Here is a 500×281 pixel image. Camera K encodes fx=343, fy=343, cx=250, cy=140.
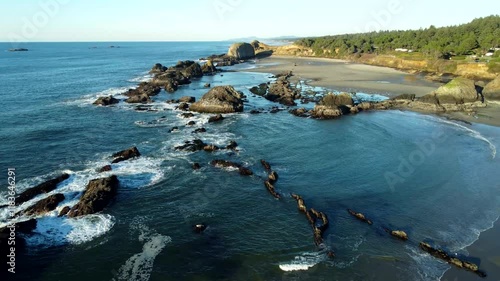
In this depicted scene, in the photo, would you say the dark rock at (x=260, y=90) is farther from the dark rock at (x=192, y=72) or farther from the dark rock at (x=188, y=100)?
the dark rock at (x=192, y=72)

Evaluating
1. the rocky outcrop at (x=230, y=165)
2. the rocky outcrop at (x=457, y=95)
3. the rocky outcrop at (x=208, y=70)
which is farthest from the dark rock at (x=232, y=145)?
the rocky outcrop at (x=208, y=70)

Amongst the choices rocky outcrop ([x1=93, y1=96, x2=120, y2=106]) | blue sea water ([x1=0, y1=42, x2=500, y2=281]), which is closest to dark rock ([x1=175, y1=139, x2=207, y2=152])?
blue sea water ([x1=0, y1=42, x2=500, y2=281])

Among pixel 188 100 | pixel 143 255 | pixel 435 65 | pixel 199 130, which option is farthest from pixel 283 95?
pixel 435 65

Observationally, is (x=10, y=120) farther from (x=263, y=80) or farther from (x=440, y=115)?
(x=440, y=115)

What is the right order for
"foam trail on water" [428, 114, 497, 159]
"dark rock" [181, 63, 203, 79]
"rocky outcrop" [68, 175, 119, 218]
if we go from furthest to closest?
"dark rock" [181, 63, 203, 79] < "foam trail on water" [428, 114, 497, 159] < "rocky outcrop" [68, 175, 119, 218]

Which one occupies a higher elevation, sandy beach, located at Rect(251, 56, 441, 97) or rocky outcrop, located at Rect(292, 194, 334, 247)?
sandy beach, located at Rect(251, 56, 441, 97)

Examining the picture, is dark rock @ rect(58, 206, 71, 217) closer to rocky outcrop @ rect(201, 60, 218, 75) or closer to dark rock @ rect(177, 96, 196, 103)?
dark rock @ rect(177, 96, 196, 103)
